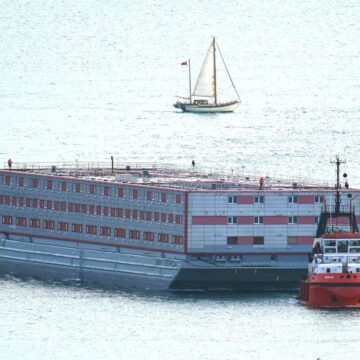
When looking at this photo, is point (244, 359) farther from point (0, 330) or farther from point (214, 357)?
point (0, 330)

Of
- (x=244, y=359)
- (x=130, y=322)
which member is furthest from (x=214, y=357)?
(x=130, y=322)

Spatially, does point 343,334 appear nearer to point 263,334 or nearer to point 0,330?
point 263,334

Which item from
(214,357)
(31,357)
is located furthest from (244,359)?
(31,357)

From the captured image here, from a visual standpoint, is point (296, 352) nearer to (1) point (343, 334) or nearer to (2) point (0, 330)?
(1) point (343, 334)

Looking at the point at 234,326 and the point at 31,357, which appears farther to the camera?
the point at 234,326

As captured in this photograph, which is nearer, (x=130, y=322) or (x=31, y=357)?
(x=31, y=357)

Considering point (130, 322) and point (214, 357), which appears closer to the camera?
point (214, 357)

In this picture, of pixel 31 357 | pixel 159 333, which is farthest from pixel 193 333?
pixel 31 357
